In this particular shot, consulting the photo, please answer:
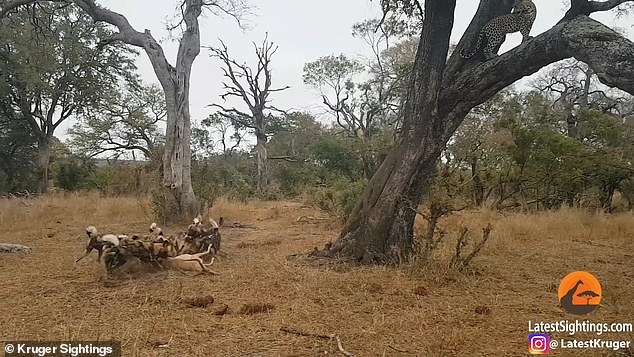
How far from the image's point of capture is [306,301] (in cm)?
379

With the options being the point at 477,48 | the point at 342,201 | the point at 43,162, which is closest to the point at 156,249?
the point at 477,48

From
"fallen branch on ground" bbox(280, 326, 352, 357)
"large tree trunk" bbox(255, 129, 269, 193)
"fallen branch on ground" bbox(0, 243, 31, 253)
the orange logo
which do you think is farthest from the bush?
"large tree trunk" bbox(255, 129, 269, 193)

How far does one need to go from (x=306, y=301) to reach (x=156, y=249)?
5.63 feet

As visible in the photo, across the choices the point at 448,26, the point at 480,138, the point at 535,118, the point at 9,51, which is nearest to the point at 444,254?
the point at 448,26

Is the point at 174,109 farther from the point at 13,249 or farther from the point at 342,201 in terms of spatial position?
the point at 13,249

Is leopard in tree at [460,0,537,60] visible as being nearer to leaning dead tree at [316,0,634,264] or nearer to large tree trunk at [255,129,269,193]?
leaning dead tree at [316,0,634,264]

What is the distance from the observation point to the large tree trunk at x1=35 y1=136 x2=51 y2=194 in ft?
50.0

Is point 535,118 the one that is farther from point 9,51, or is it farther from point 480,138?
point 9,51

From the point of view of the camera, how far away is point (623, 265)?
17.3 feet

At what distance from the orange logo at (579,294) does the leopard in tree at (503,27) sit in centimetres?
234

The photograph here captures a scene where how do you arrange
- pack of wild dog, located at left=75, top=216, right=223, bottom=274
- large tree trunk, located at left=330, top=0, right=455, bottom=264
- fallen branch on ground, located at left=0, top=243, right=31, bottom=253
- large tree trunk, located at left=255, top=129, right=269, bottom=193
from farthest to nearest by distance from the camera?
1. large tree trunk, located at left=255, top=129, right=269, bottom=193
2. fallen branch on ground, located at left=0, top=243, right=31, bottom=253
3. large tree trunk, located at left=330, top=0, right=455, bottom=264
4. pack of wild dog, located at left=75, top=216, right=223, bottom=274

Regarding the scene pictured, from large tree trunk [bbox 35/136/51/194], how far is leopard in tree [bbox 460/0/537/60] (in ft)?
46.5

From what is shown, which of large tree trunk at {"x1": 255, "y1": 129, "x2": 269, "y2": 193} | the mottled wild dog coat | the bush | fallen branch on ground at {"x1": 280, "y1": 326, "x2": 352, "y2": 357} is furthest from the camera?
large tree trunk at {"x1": 255, "y1": 129, "x2": 269, "y2": 193}

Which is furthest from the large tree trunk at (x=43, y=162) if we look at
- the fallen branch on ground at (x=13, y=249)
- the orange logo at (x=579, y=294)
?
the orange logo at (x=579, y=294)
